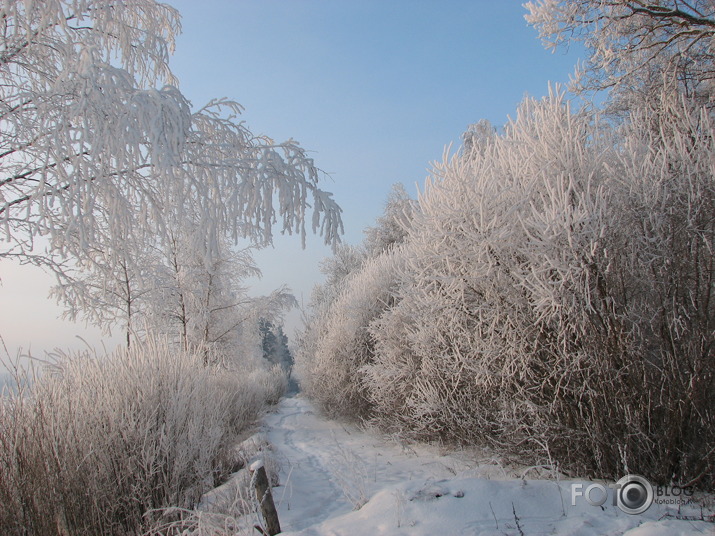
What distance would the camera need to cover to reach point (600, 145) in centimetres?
459

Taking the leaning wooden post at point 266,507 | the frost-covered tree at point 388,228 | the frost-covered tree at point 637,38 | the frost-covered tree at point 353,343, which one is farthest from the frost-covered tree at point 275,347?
the leaning wooden post at point 266,507

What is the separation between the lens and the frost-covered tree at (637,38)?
309 inches

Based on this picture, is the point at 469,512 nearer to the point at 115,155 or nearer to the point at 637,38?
the point at 115,155

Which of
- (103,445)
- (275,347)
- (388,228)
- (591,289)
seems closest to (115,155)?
(103,445)

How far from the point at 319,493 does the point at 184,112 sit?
4234mm

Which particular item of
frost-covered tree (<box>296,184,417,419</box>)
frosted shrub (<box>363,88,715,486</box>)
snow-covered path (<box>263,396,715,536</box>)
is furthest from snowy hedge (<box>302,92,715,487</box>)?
frost-covered tree (<box>296,184,417,419</box>)

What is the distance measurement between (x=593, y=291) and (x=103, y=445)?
4428 mm

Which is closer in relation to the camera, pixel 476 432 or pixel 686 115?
pixel 686 115

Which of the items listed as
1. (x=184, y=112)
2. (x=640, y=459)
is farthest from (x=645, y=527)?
(x=184, y=112)

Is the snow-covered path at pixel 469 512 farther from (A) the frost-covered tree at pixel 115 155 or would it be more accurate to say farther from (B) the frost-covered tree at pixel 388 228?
(B) the frost-covered tree at pixel 388 228

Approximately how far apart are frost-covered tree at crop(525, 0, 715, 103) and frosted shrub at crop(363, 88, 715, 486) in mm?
4444

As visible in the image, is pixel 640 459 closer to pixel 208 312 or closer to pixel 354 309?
pixel 354 309

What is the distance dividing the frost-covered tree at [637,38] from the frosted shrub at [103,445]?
938 centimetres

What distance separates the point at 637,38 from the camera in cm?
874
